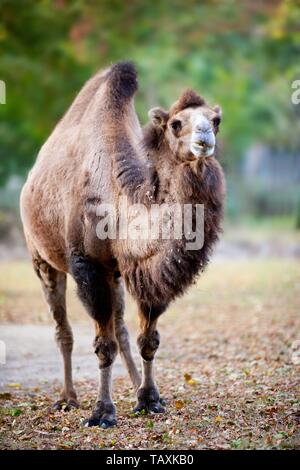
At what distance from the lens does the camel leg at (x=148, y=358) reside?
7.20 m

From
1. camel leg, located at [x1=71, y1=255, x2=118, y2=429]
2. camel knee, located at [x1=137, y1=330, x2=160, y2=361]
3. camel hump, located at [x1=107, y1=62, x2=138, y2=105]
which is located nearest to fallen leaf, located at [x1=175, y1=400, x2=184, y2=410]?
camel knee, located at [x1=137, y1=330, x2=160, y2=361]

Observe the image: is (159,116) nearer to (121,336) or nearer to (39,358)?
(121,336)

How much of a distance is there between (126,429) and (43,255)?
2.29 metres

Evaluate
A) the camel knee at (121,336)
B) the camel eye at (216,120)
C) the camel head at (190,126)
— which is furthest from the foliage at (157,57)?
the camel eye at (216,120)

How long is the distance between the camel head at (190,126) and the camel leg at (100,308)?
4.07 feet

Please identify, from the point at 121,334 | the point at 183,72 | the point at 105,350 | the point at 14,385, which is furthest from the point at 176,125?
the point at 183,72

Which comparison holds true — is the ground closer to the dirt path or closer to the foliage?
the dirt path

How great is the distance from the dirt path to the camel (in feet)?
3.16

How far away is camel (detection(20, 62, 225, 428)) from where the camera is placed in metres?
6.31

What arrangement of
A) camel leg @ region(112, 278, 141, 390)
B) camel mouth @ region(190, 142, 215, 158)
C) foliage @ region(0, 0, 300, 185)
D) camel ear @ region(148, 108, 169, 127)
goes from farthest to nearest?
foliage @ region(0, 0, 300, 185), camel leg @ region(112, 278, 141, 390), camel ear @ region(148, 108, 169, 127), camel mouth @ region(190, 142, 215, 158)

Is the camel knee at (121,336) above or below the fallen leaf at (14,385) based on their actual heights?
above

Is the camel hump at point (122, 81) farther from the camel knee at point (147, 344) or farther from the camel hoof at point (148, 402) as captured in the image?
the camel hoof at point (148, 402)

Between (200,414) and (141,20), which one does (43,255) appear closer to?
(200,414)

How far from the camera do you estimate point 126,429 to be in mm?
6605
